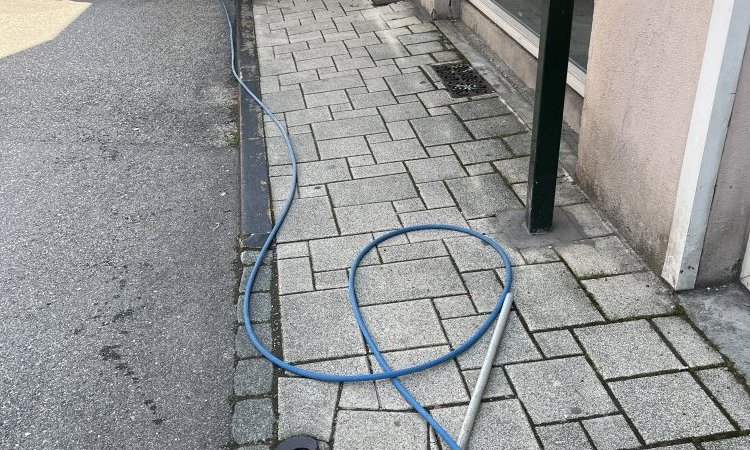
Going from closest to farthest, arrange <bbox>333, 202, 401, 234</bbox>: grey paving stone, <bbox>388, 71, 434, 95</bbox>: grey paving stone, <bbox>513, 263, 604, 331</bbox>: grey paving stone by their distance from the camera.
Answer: <bbox>513, 263, 604, 331</bbox>: grey paving stone → <bbox>333, 202, 401, 234</bbox>: grey paving stone → <bbox>388, 71, 434, 95</bbox>: grey paving stone

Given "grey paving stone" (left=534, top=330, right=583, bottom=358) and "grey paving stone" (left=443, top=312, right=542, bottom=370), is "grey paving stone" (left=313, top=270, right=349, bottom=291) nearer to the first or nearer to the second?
"grey paving stone" (left=443, top=312, right=542, bottom=370)

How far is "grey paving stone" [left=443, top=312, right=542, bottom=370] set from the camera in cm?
320

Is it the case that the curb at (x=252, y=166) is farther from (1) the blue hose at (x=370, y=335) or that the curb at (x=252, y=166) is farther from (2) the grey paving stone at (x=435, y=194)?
(2) the grey paving stone at (x=435, y=194)

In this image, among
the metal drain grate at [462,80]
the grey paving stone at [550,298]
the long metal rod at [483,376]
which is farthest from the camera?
the metal drain grate at [462,80]

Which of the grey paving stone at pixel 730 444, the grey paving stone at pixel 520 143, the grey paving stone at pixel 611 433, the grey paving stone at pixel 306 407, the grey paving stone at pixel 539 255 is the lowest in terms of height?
the grey paving stone at pixel 306 407

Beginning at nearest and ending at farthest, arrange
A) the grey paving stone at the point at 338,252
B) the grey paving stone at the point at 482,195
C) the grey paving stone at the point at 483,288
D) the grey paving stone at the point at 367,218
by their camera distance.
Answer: the grey paving stone at the point at 483,288 → the grey paving stone at the point at 338,252 → the grey paving stone at the point at 367,218 → the grey paving stone at the point at 482,195

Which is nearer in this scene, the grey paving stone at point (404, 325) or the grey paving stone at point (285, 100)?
the grey paving stone at point (404, 325)

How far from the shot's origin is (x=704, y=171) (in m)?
3.23

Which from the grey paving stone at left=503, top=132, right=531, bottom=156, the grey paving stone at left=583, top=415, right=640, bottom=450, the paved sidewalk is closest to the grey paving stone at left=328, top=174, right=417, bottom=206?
the paved sidewalk

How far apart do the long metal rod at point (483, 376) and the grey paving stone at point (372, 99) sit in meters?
2.79

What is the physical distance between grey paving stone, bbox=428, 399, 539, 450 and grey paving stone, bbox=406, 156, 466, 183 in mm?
2056

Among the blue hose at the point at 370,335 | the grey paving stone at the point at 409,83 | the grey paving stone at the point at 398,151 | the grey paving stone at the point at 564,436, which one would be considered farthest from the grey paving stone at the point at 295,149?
the grey paving stone at the point at 564,436

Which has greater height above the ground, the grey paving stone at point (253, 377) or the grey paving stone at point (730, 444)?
the grey paving stone at point (730, 444)

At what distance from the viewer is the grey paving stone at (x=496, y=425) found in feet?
9.14
